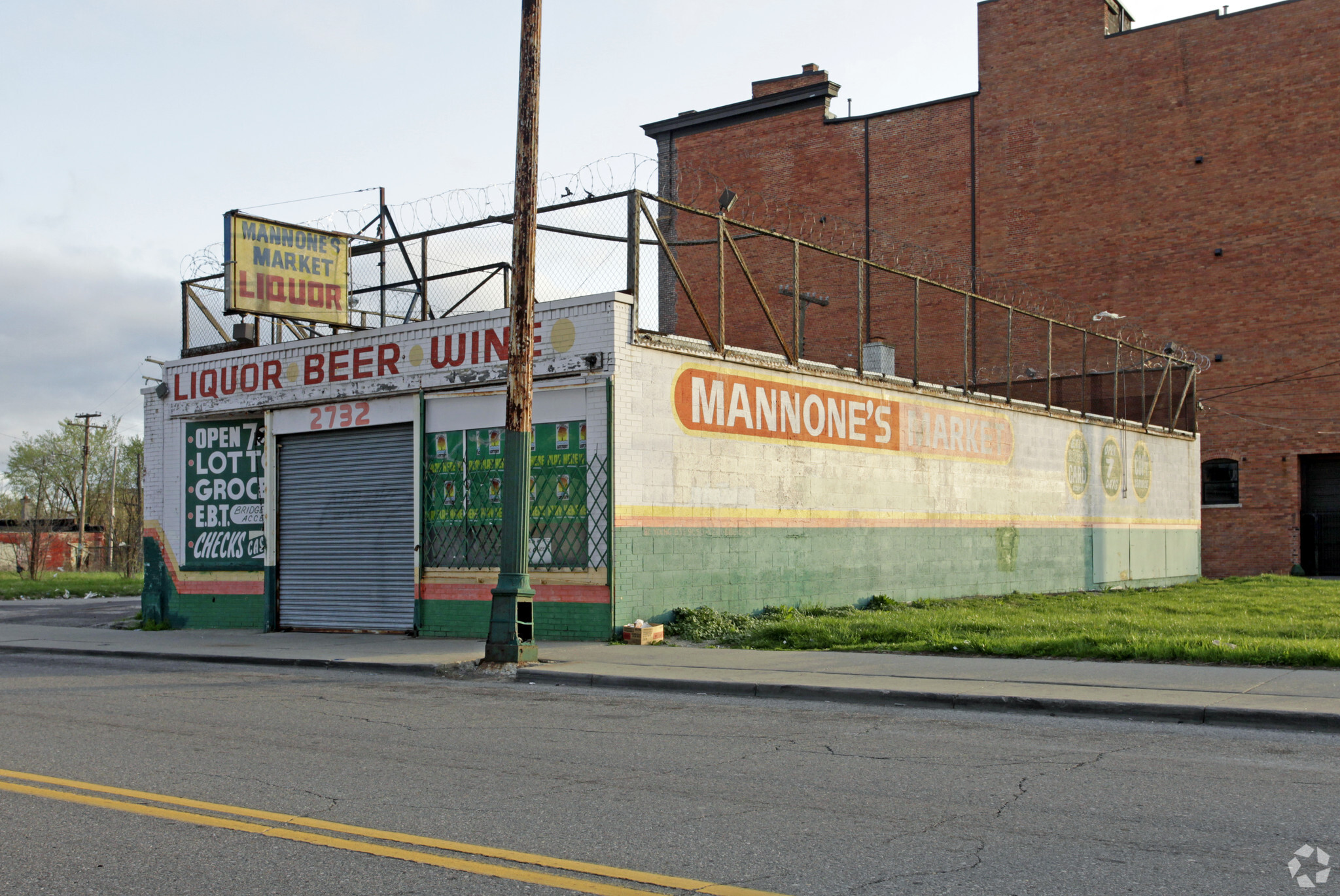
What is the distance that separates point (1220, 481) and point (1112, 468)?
1064 cm

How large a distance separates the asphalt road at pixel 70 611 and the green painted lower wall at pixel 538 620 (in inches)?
318

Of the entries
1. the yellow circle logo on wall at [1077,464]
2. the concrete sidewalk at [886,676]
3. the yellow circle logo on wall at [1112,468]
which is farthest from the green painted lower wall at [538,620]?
the yellow circle logo on wall at [1112,468]

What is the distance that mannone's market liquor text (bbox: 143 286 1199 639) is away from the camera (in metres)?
16.2

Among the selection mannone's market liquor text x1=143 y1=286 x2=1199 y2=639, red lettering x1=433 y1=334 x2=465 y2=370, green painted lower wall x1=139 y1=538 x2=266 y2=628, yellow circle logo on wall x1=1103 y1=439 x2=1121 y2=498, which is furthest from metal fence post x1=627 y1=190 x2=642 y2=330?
yellow circle logo on wall x1=1103 y1=439 x2=1121 y2=498

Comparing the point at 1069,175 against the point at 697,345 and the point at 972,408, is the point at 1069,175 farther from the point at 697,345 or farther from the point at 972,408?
the point at 697,345

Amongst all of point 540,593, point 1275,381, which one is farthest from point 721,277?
point 1275,381

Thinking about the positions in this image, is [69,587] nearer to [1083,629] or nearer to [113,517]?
[113,517]

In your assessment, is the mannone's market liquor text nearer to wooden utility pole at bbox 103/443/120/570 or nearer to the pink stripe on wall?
the pink stripe on wall

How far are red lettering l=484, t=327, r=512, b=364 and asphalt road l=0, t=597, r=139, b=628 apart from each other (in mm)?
10085

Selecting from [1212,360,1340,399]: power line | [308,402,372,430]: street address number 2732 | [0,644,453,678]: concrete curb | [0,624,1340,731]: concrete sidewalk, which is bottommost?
[0,644,453,678]: concrete curb

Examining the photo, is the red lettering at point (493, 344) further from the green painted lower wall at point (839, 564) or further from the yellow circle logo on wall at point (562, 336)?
the green painted lower wall at point (839, 564)

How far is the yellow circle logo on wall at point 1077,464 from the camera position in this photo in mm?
26656

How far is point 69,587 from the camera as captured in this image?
37.8 metres

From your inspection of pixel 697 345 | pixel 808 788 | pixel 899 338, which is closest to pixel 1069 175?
pixel 899 338
